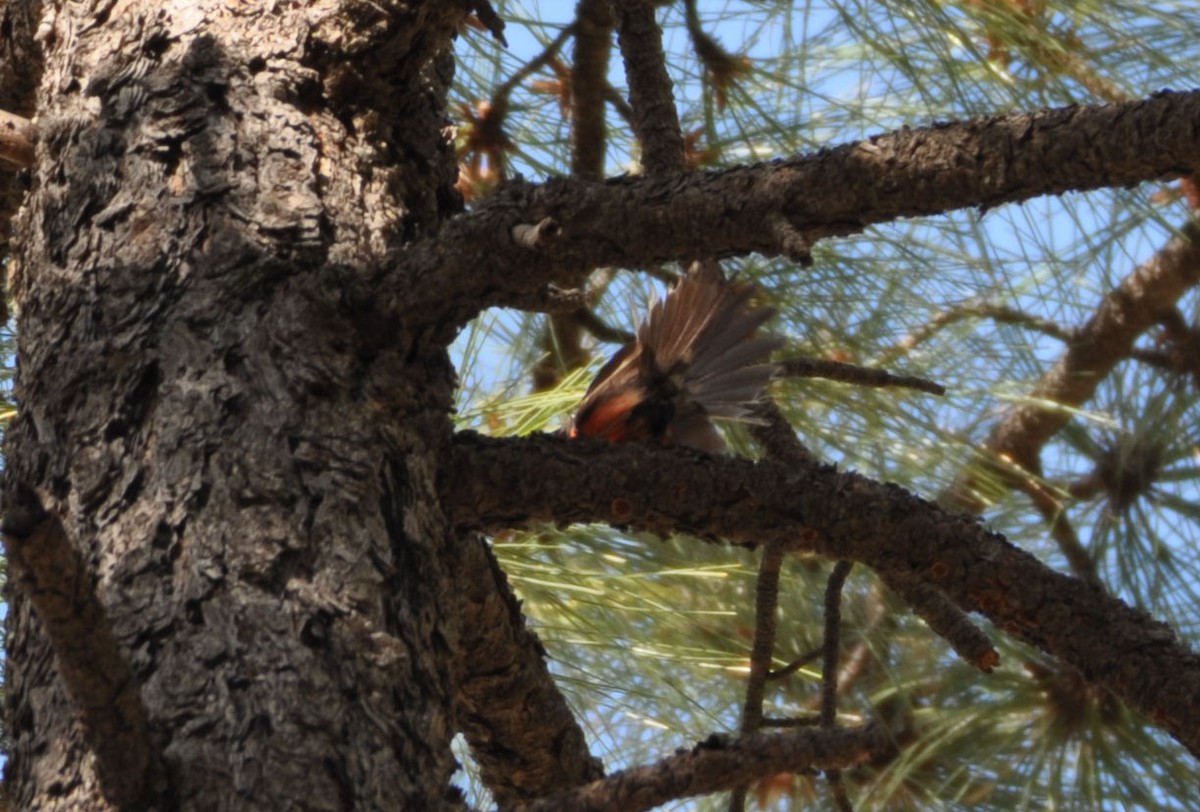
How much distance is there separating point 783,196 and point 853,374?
16.7 inches

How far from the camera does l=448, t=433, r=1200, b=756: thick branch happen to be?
3.13 feet

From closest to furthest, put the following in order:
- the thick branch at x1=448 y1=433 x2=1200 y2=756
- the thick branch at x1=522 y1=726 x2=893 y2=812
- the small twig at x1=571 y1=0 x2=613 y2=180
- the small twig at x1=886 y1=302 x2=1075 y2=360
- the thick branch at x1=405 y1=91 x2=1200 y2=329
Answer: the thick branch at x1=522 y1=726 x2=893 y2=812
the thick branch at x1=405 y1=91 x2=1200 y2=329
the thick branch at x1=448 y1=433 x2=1200 y2=756
the small twig at x1=571 y1=0 x2=613 y2=180
the small twig at x1=886 y1=302 x2=1075 y2=360

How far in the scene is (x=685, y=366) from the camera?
1297 millimetres

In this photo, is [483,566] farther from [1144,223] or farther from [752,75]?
[1144,223]

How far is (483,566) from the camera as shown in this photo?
108 centimetres

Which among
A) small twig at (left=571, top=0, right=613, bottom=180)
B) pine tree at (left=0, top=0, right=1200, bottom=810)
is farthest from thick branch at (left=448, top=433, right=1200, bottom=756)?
small twig at (left=571, top=0, right=613, bottom=180)

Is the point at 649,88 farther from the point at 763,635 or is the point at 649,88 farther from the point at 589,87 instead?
the point at 589,87

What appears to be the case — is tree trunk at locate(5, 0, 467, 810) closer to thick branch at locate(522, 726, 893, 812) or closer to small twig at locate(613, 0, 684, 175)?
thick branch at locate(522, 726, 893, 812)

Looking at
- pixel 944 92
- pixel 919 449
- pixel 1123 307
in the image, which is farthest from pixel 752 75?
pixel 1123 307

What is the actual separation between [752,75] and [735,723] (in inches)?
40.5

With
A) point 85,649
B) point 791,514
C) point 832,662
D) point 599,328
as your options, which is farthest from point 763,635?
point 599,328

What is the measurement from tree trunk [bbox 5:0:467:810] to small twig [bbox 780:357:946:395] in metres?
0.34

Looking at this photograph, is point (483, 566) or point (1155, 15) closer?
point (483, 566)

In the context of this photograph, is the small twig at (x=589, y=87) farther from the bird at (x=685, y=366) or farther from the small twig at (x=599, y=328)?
the bird at (x=685, y=366)
